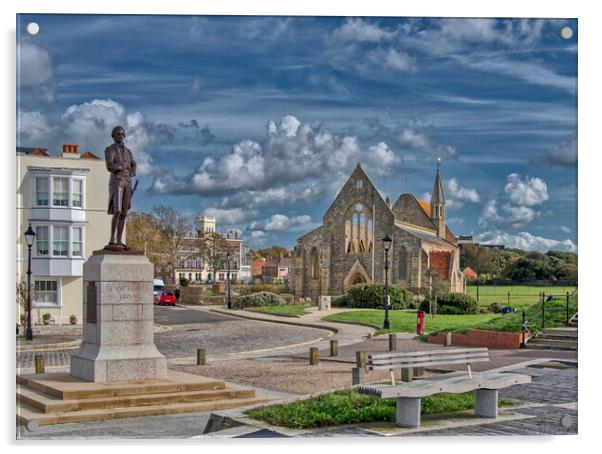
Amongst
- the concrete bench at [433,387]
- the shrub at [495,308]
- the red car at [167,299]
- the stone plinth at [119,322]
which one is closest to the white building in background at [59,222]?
the stone plinth at [119,322]

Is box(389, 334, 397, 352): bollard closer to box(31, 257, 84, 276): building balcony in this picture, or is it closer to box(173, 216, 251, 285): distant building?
box(173, 216, 251, 285): distant building

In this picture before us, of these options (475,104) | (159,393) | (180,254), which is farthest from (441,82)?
(180,254)

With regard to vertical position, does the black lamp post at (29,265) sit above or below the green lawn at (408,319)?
above

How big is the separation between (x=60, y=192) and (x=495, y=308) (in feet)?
39.5

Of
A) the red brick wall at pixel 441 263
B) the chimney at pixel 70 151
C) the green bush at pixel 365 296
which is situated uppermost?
the chimney at pixel 70 151

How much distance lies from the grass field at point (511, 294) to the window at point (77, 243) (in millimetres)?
10066

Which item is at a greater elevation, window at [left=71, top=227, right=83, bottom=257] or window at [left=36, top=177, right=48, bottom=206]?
window at [left=36, top=177, right=48, bottom=206]

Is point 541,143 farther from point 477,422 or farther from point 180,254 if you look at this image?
point 180,254

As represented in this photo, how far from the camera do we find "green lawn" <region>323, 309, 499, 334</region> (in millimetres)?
24109

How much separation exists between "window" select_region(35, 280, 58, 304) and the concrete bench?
409 inches

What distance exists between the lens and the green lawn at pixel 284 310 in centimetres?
3619

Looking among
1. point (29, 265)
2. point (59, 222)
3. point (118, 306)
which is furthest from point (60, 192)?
point (118, 306)

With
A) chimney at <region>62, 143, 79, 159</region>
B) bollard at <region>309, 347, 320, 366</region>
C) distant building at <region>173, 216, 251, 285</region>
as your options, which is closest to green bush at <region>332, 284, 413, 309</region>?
distant building at <region>173, 216, 251, 285</region>

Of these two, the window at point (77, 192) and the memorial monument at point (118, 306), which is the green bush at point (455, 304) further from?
the window at point (77, 192)
